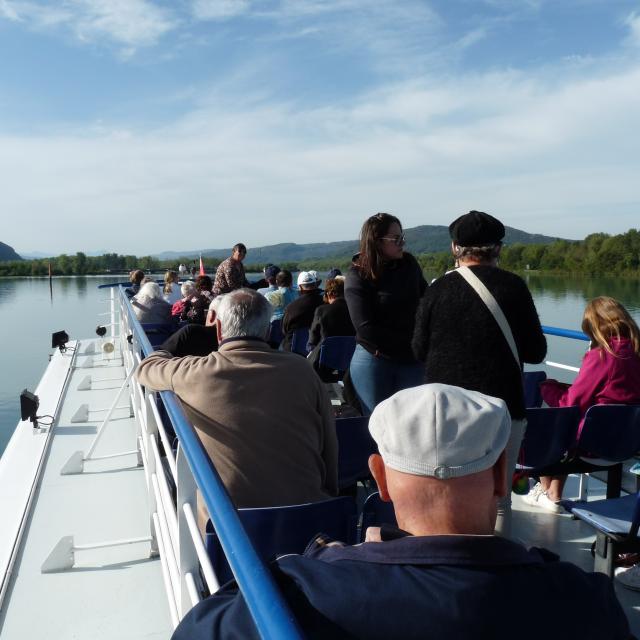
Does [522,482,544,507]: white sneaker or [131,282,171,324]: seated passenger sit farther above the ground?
[131,282,171,324]: seated passenger

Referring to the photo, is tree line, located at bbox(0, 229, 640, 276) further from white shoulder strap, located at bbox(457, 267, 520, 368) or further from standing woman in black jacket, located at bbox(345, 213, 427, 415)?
white shoulder strap, located at bbox(457, 267, 520, 368)

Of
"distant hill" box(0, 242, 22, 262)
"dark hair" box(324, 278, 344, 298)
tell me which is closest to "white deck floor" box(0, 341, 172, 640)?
"dark hair" box(324, 278, 344, 298)

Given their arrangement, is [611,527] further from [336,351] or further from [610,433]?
[336,351]

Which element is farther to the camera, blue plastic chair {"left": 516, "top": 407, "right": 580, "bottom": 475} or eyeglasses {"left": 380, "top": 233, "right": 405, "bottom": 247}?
eyeglasses {"left": 380, "top": 233, "right": 405, "bottom": 247}

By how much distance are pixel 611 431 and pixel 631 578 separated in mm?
596

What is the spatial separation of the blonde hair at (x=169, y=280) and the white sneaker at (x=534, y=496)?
5.87 meters

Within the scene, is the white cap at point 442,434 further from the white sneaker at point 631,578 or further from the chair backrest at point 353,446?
the white sneaker at point 631,578

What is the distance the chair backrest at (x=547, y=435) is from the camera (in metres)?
2.64

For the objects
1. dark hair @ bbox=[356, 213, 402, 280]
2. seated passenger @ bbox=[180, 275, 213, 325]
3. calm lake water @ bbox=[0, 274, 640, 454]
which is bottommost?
calm lake water @ bbox=[0, 274, 640, 454]

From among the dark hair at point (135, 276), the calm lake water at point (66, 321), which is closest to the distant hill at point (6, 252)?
the calm lake water at point (66, 321)

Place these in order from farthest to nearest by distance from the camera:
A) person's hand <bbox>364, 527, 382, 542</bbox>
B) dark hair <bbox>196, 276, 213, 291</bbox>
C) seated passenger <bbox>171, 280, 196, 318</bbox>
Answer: dark hair <bbox>196, 276, 213, 291</bbox> < seated passenger <bbox>171, 280, 196, 318</bbox> < person's hand <bbox>364, 527, 382, 542</bbox>

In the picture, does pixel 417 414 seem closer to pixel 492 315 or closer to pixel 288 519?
pixel 288 519

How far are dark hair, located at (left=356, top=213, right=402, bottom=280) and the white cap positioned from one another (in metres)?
1.84

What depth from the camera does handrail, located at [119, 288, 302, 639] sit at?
77 cm
